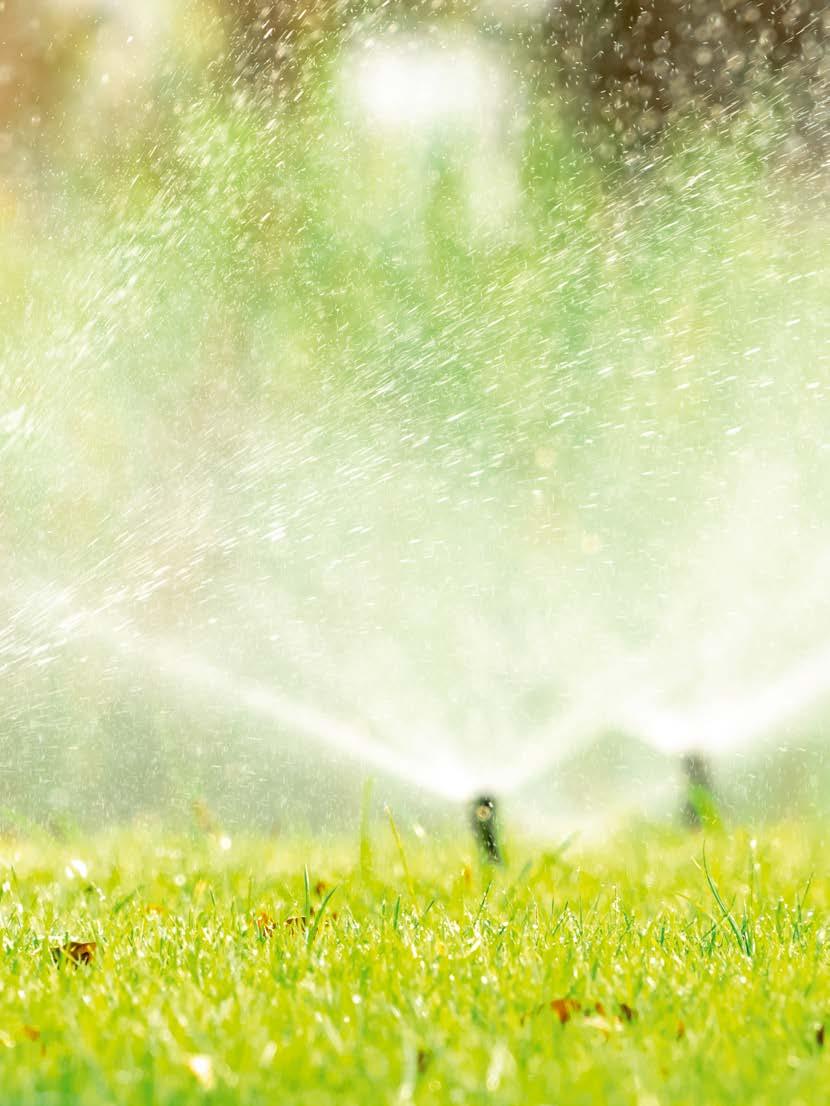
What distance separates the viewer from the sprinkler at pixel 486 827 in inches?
134

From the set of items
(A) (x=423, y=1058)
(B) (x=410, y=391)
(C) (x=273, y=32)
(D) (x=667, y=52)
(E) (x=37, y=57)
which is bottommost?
(A) (x=423, y=1058)

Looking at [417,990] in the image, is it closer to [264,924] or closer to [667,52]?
[264,924]

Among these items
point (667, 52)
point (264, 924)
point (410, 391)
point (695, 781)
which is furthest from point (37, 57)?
point (264, 924)

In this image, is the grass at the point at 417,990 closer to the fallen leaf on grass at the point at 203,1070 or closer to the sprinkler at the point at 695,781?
the fallen leaf on grass at the point at 203,1070

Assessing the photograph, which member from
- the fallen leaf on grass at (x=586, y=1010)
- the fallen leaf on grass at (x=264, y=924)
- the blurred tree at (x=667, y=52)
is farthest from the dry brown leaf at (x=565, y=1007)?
the blurred tree at (x=667, y=52)

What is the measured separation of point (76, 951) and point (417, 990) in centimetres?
72

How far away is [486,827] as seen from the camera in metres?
3.46

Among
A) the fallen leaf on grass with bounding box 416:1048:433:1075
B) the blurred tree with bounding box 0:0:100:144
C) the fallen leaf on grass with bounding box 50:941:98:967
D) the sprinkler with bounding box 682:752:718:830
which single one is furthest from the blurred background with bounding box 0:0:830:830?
the fallen leaf on grass with bounding box 416:1048:433:1075

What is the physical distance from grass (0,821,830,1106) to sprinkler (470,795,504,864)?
0.26 metres

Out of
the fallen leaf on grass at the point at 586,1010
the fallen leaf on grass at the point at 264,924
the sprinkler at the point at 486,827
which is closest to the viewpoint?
the fallen leaf on grass at the point at 586,1010

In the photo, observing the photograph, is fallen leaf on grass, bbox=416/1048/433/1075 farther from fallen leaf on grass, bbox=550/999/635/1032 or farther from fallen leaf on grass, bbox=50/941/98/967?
fallen leaf on grass, bbox=50/941/98/967

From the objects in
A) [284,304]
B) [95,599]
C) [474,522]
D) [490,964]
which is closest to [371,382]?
[284,304]

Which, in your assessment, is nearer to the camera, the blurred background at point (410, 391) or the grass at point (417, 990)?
the grass at point (417, 990)

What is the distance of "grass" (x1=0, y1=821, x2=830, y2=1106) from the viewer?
1.35m
